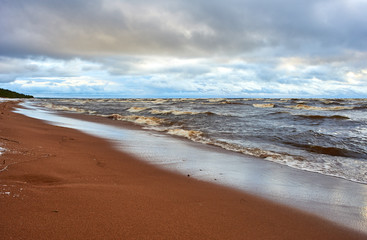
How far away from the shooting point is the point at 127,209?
2.38 m

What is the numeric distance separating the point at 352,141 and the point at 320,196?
6197 mm

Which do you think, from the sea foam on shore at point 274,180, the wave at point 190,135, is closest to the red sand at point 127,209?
the sea foam on shore at point 274,180

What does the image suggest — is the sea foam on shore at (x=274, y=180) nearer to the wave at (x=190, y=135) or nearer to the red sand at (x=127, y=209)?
the red sand at (x=127, y=209)

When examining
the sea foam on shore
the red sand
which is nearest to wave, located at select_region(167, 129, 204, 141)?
the sea foam on shore

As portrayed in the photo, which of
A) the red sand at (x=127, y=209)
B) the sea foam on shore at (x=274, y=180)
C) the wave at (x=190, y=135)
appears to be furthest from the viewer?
the wave at (x=190, y=135)

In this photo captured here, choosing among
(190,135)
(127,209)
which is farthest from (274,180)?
(190,135)

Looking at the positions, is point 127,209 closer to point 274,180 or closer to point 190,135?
point 274,180

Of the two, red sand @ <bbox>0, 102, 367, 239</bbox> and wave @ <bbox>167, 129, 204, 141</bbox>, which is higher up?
red sand @ <bbox>0, 102, 367, 239</bbox>

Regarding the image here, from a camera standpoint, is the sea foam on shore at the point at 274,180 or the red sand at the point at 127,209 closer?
the red sand at the point at 127,209

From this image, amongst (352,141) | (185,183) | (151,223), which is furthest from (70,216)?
(352,141)

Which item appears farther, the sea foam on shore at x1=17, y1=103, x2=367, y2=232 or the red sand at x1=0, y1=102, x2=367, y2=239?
the sea foam on shore at x1=17, y1=103, x2=367, y2=232

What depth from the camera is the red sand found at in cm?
196

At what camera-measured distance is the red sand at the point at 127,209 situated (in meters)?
1.96

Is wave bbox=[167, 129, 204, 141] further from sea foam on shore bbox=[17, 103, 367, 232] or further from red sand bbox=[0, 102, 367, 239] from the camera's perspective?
red sand bbox=[0, 102, 367, 239]
